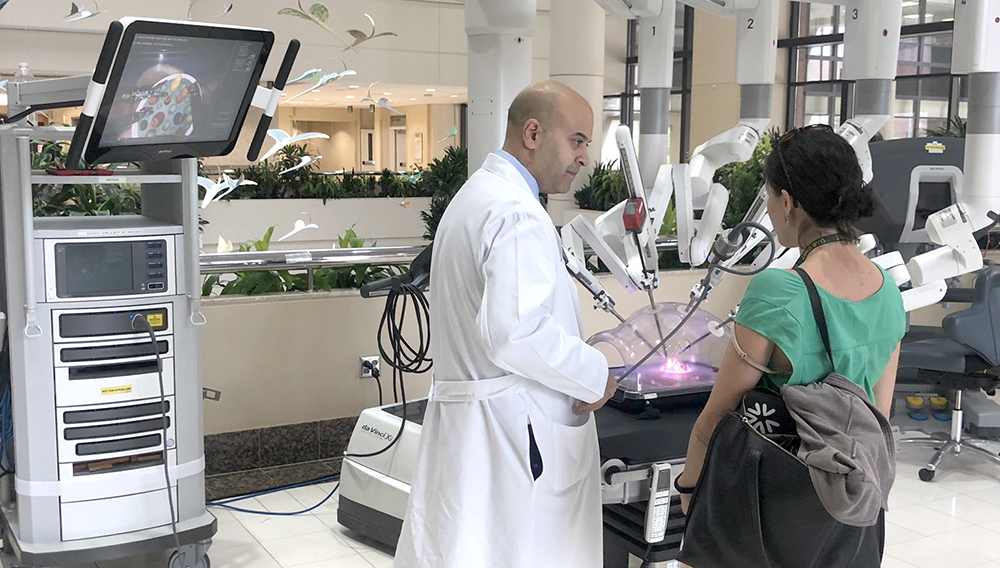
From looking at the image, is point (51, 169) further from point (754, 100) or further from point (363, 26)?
point (363, 26)

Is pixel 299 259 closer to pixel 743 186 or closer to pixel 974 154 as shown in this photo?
pixel 974 154

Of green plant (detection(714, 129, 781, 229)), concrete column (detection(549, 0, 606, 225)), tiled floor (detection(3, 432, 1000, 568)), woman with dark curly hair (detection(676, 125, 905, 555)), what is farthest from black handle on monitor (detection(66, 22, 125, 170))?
concrete column (detection(549, 0, 606, 225))

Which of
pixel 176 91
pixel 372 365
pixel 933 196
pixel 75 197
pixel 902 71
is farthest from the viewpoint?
pixel 902 71

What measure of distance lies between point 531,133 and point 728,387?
714mm

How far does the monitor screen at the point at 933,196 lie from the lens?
15.2 ft

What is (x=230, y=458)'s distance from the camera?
4219 millimetres

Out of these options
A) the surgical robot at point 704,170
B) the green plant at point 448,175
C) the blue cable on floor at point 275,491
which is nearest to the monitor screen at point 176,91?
the surgical robot at point 704,170

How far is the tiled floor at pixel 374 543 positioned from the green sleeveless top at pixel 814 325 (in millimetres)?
1291

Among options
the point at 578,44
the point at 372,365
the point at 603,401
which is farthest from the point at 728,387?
the point at 578,44

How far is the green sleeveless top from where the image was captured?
5.92 feet

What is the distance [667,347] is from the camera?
3.13 meters

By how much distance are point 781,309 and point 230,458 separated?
3.04m

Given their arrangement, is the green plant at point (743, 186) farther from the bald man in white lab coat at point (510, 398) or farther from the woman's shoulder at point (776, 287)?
the woman's shoulder at point (776, 287)

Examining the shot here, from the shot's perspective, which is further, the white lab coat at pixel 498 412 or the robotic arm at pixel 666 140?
the robotic arm at pixel 666 140
